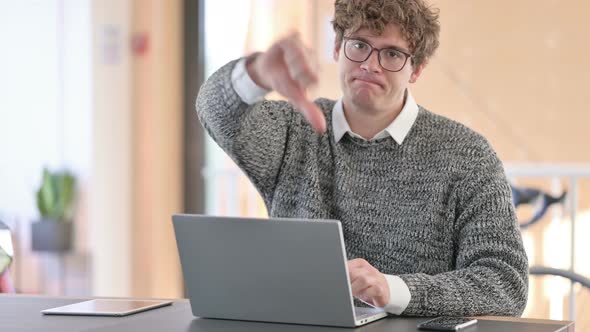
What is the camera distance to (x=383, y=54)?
1900 millimetres

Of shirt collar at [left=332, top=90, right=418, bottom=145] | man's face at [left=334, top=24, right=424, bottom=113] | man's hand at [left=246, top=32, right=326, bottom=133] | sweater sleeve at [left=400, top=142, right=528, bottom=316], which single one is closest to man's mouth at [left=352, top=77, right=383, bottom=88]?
man's face at [left=334, top=24, right=424, bottom=113]

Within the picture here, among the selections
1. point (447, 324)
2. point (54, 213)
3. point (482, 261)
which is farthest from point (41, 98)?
point (447, 324)

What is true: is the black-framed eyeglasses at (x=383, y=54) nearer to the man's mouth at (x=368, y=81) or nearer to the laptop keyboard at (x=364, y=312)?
the man's mouth at (x=368, y=81)

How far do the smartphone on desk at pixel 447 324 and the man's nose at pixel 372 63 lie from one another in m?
0.59

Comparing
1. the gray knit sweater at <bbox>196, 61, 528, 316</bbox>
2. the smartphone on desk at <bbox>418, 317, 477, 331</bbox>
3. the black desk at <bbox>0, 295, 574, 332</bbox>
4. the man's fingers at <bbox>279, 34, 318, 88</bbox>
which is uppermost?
the man's fingers at <bbox>279, 34, 318, 88</bbox>

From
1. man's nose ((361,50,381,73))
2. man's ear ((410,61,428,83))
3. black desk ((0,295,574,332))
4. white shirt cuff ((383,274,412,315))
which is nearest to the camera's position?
black desk ((0,295,574,332))

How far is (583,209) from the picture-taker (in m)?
4.43

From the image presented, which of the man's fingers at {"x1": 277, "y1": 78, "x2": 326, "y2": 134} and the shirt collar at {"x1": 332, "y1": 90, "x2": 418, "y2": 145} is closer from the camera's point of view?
the man's fingers at {"x1": 277, "y1": 78, "x2": 326, "y2": 134}

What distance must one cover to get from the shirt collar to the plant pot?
269 cm

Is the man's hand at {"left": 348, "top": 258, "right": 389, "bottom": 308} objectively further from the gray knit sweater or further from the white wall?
the white wall

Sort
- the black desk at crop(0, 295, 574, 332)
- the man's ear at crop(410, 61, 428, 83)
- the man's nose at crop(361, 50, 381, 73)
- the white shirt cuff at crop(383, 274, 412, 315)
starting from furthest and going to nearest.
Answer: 1. the man's ear at crop(410, 61, 428, 83)
2. the man's nose at crop(361, 50, 381, 73)
3. the white shirt cuff at crop(383, 274, 412, 315)
4. the black desk at crop(0, 295, 574, 332)

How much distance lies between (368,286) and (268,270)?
0.19 m

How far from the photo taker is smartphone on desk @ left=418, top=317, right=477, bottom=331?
1.39 meters

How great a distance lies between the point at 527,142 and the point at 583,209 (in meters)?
0.42
